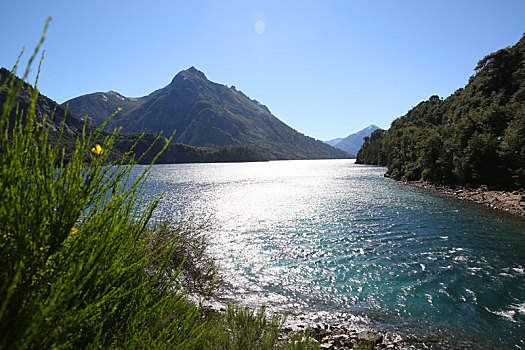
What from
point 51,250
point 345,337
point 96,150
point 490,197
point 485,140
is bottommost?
point 345,337

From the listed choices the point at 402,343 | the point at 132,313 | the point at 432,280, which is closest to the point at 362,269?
the point at 432,280

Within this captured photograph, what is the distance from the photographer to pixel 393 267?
15.0m

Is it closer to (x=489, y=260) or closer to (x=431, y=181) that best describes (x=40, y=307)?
(x=489, y=260)

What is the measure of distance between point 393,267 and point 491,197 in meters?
25.6

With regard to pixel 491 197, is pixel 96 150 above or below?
above

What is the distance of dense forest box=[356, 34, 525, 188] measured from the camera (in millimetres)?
32875

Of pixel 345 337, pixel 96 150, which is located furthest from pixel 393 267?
pixel 96 150

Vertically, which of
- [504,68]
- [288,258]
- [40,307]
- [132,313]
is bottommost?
[288,258]

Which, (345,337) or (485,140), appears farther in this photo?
(485,140)

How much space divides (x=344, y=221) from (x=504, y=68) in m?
59.8

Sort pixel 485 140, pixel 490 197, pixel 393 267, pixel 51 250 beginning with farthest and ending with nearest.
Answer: pixel 485 140, pixel 490 197, pixel 393 267, pixel 51 250

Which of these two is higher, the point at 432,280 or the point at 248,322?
the point at 248,322

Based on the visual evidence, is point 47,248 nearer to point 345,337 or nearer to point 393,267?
point 345,337

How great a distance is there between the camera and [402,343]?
867 cm
